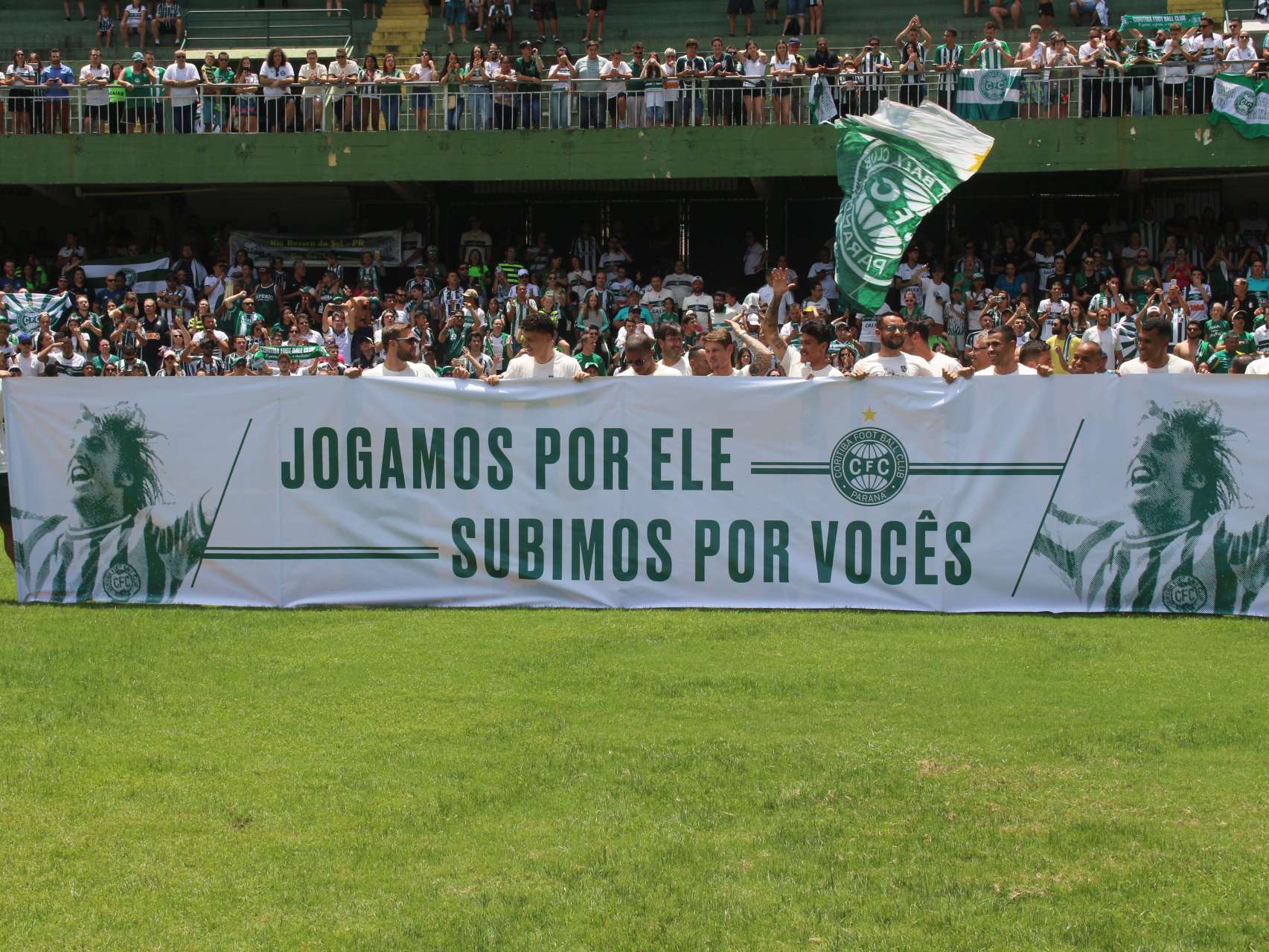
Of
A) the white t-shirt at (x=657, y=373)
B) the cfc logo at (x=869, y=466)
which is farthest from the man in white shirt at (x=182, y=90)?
the cfc logo at (x=869, y=466)

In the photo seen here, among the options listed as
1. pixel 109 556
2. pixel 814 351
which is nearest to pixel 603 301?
pixel 814 351

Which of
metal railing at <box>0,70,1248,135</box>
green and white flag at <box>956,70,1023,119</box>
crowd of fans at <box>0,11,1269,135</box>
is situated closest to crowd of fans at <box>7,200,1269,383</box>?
green and white flag at <box>956,70,1023,119</box>

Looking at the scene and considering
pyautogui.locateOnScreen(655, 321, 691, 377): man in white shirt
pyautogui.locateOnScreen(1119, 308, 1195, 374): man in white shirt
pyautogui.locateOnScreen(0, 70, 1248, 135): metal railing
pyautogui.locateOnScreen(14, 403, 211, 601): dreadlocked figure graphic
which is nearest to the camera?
pyautogui.locateOnScreen(1119, 308, 1195, 374): man in white shirt

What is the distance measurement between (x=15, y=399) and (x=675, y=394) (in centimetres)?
454

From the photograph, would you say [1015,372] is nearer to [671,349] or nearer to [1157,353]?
[1157,353]

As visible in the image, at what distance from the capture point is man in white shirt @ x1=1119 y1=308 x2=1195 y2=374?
970 cm

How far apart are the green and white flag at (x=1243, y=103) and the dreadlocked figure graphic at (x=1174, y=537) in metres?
15.7

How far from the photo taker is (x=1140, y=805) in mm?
5598

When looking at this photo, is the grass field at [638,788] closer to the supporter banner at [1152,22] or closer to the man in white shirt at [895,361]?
the man in white shirt at [895,361]

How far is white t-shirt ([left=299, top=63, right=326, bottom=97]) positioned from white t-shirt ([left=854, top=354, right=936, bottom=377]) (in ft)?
59.1

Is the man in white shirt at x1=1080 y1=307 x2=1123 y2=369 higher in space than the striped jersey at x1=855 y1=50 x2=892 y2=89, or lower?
lower

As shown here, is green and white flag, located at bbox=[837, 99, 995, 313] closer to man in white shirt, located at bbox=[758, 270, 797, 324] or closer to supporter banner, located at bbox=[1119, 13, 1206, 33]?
man in white shirt, located at bbox=[758, 270, 797, 324]

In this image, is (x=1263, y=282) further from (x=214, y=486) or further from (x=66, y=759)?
(x=66, y=759)

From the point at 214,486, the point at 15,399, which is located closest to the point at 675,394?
the point at 214,486
